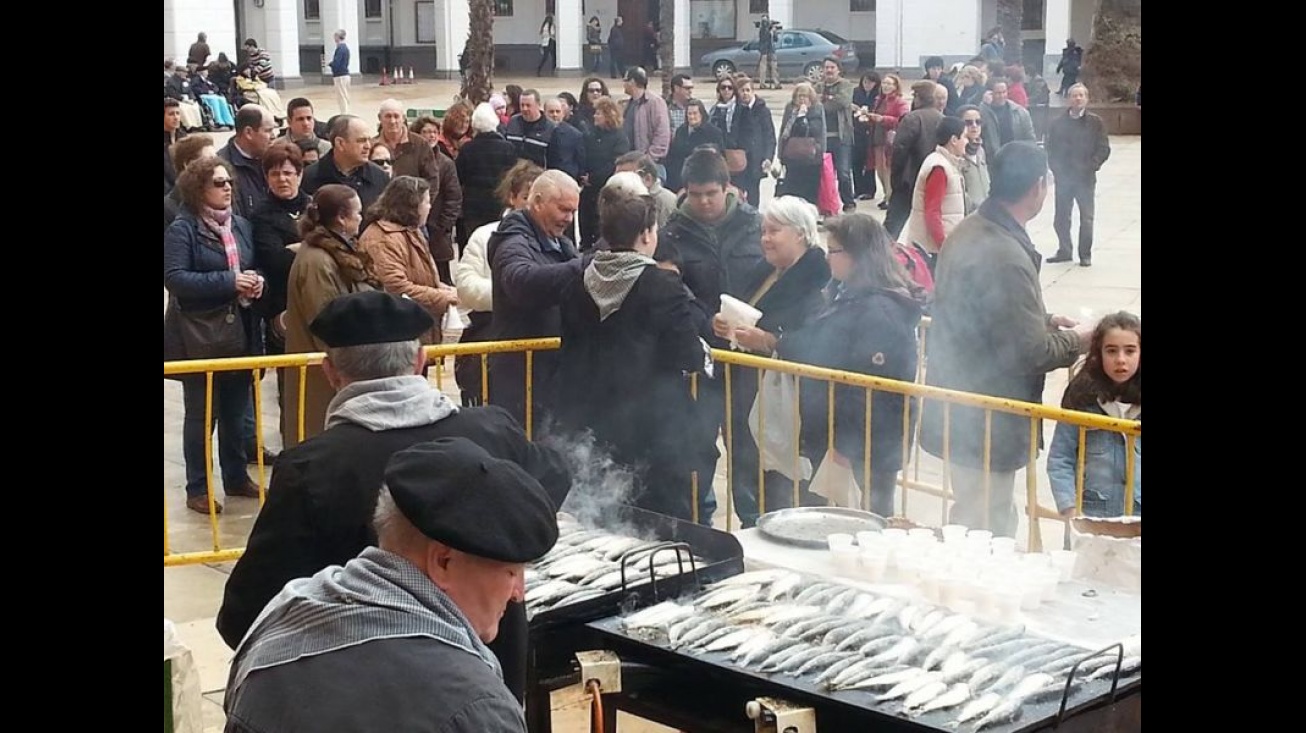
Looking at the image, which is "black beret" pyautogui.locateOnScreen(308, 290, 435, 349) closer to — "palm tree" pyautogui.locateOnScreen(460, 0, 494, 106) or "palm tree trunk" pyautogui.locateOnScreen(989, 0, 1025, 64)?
"palm tree" pyautogui.locateOnScreen(460, 0, 494, 106)

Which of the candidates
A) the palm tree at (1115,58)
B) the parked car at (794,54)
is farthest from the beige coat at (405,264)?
the parked car at (794,54)

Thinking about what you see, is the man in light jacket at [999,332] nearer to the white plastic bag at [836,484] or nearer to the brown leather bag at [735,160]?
the white plastic bag at [836,484]

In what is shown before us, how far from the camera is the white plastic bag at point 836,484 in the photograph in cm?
625

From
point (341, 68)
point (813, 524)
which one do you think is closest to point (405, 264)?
point (813, 524)

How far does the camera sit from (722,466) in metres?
7.98

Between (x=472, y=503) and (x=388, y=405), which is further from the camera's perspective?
(x=388, y=405)

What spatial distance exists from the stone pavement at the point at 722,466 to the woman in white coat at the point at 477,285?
1.09 metres

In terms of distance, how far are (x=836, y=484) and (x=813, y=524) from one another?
1.17m

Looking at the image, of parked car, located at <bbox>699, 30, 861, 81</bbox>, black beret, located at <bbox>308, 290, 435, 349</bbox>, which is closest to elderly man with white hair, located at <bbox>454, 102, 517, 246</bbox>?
black beret, located at <bbox>308, 290, 435, 349</bbox>

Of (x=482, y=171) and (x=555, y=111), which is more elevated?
(x=555, y=111)

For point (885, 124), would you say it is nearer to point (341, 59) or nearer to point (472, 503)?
point (472, 503)

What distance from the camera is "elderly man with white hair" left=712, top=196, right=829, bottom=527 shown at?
256 inches
